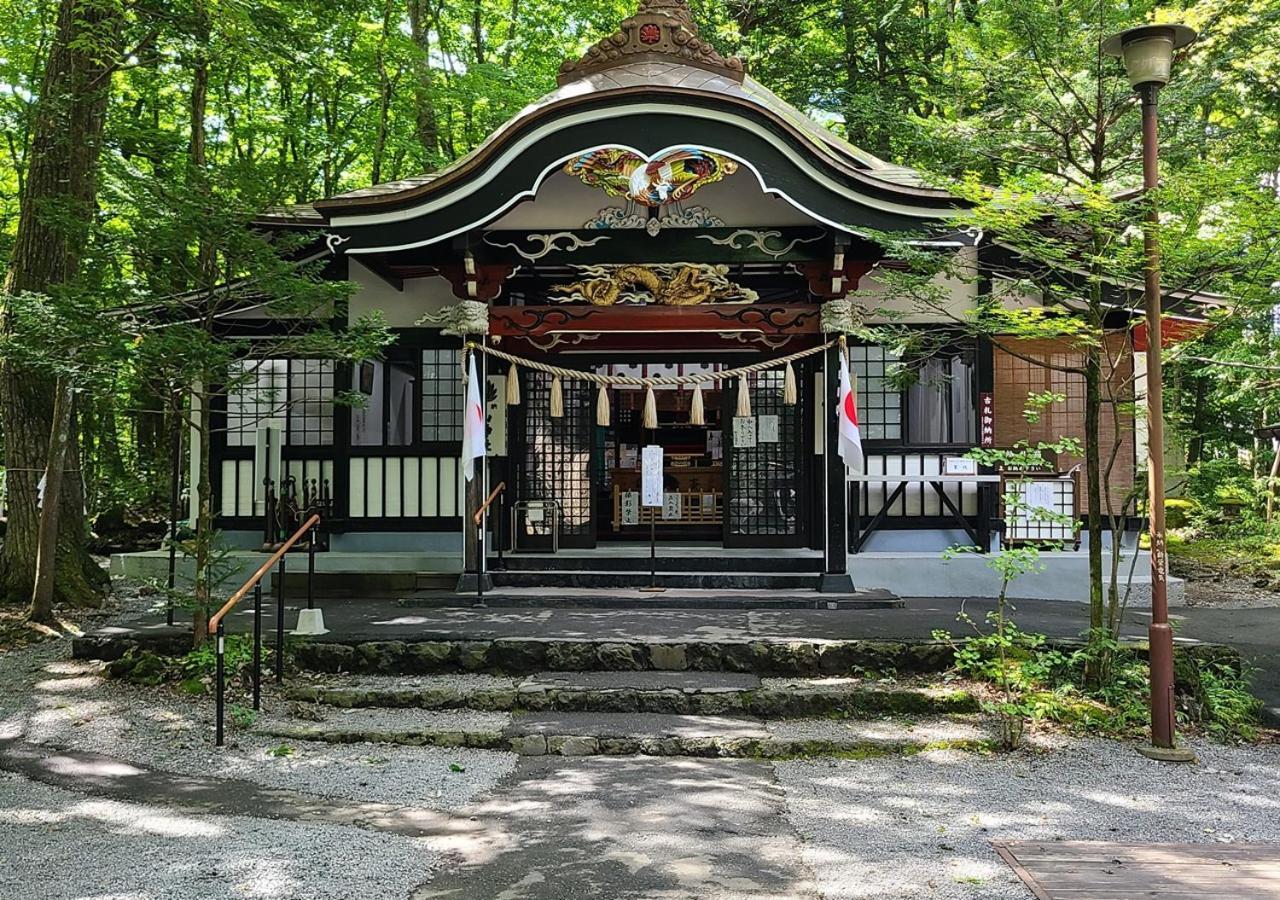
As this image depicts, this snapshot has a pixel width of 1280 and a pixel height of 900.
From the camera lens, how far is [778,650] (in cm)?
734

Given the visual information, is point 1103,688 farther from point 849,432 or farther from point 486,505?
point 486,505

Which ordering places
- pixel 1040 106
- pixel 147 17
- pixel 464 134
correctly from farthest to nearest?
pixel 464 134 < pixel 147 17 < pixel 1040 106

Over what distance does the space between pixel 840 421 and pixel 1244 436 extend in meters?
11.9

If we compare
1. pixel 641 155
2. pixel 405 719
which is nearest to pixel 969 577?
pixel 641 155

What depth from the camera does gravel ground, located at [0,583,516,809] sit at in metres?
5.43

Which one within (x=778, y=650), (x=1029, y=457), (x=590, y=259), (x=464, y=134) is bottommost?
(x=778, y=650)

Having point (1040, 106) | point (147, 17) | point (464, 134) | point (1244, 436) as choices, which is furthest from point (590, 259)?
point (1244, 436)

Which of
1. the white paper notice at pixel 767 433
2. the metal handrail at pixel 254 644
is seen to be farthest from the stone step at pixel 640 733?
the white paper notice at pixel 767 433

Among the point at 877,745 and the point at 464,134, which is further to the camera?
the point at 464,134

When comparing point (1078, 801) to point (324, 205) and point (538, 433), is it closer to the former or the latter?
point (538, 433)

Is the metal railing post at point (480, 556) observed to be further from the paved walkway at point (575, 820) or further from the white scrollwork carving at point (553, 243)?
the paved walkway at point (575, 820)

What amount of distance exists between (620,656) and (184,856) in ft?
12.0

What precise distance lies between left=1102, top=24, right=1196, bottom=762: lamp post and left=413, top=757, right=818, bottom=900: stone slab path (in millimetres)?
2531

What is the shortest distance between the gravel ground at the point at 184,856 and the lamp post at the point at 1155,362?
4537 mm
